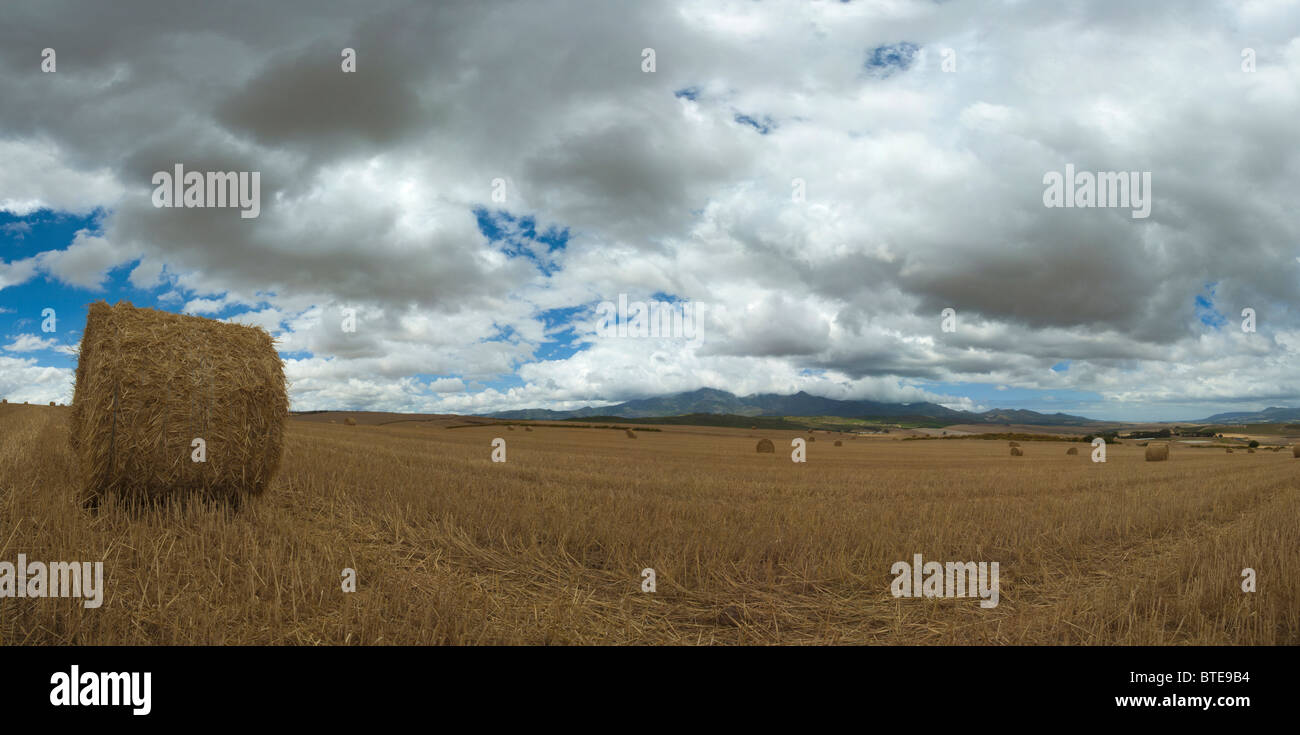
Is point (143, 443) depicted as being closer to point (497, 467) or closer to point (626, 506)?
point (626, 506)

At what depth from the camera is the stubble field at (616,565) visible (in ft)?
16.0

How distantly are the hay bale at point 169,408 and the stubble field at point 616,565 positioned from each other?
1.39 feet

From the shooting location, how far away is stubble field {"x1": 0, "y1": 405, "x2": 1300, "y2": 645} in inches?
192

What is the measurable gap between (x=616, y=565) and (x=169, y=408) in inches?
256

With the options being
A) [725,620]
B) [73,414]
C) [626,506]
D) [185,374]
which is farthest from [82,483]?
[725,620]

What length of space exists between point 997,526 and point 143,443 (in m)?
12.2

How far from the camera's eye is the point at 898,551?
761 cm

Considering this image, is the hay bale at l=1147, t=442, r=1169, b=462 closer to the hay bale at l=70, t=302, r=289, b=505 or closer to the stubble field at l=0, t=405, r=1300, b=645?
the stubble field at l=0, t=405, r=1300, b=645

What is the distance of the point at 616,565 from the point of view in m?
7.02

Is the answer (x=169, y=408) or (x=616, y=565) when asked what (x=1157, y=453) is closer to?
(x=616, y=565)

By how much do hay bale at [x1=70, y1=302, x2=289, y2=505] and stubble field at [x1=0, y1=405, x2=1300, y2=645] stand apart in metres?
0.42

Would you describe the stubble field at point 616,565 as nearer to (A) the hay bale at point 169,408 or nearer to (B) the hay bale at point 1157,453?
(A) the hay bale at point 169,408

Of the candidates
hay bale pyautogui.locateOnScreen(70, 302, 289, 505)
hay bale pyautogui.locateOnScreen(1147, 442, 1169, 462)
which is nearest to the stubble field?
hay bale pyautogui.locateOnScreen(70, 302, 289, 505)
